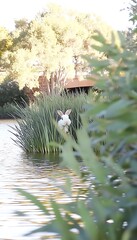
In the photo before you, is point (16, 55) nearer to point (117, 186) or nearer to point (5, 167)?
point (5, 167)

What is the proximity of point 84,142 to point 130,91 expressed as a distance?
156 millimetres

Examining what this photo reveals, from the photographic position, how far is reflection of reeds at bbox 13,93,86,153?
1238cm

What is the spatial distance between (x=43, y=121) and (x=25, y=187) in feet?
18.3

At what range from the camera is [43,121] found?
41.5 ft

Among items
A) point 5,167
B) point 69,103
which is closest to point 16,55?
point 69,103

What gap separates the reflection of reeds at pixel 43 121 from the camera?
1238 centimetres

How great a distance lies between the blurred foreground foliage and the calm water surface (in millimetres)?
194

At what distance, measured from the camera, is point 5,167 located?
9.88 meters

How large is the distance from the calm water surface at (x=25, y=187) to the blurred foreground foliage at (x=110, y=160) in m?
0.19

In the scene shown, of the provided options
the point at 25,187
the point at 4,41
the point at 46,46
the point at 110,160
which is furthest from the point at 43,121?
the point at 4,41

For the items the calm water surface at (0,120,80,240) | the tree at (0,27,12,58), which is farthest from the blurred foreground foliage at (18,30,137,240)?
the tree at (0,27,12,58)

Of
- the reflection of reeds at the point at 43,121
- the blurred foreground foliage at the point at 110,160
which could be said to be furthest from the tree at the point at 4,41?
the blurred foreground foliage at the point at 110,160

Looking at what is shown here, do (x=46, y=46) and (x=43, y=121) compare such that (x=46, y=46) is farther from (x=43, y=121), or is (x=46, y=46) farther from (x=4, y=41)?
(x=43, y=121)

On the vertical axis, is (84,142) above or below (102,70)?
below
